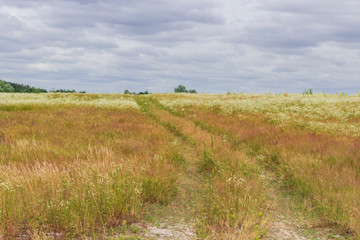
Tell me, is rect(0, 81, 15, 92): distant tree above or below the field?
above

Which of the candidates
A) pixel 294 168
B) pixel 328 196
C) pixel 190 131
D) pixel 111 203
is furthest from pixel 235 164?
pixel 190 131

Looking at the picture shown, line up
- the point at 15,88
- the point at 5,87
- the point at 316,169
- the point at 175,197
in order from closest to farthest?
the point at 175,197 < the point at 316,169 < the point at 5,87 < the point at 15,88

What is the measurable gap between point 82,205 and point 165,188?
66.6 inches

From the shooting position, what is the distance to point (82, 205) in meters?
4.08

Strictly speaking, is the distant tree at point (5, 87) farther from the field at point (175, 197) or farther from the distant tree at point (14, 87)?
the field at point (175, 197)

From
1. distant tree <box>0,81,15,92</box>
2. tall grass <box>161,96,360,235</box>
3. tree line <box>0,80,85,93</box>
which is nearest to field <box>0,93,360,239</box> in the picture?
tall grass <box>161,96,360,235</box>

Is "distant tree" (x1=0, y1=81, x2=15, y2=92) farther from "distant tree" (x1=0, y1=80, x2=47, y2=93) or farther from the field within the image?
the field

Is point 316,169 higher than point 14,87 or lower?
lower

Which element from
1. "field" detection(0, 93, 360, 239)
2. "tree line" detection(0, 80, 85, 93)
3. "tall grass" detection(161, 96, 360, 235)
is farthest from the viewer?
"tree line" detection(0, 80, 85, 93)

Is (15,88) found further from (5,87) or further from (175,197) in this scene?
(175,197)

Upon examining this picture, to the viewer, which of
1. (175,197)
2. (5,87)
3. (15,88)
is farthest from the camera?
(15,88)

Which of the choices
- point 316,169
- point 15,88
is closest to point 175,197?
point 316,169

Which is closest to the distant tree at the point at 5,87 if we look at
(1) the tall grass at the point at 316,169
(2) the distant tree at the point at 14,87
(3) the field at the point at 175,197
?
(2) the distant tree at the point at 14,87

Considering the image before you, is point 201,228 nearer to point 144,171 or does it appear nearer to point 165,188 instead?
point 165,188
